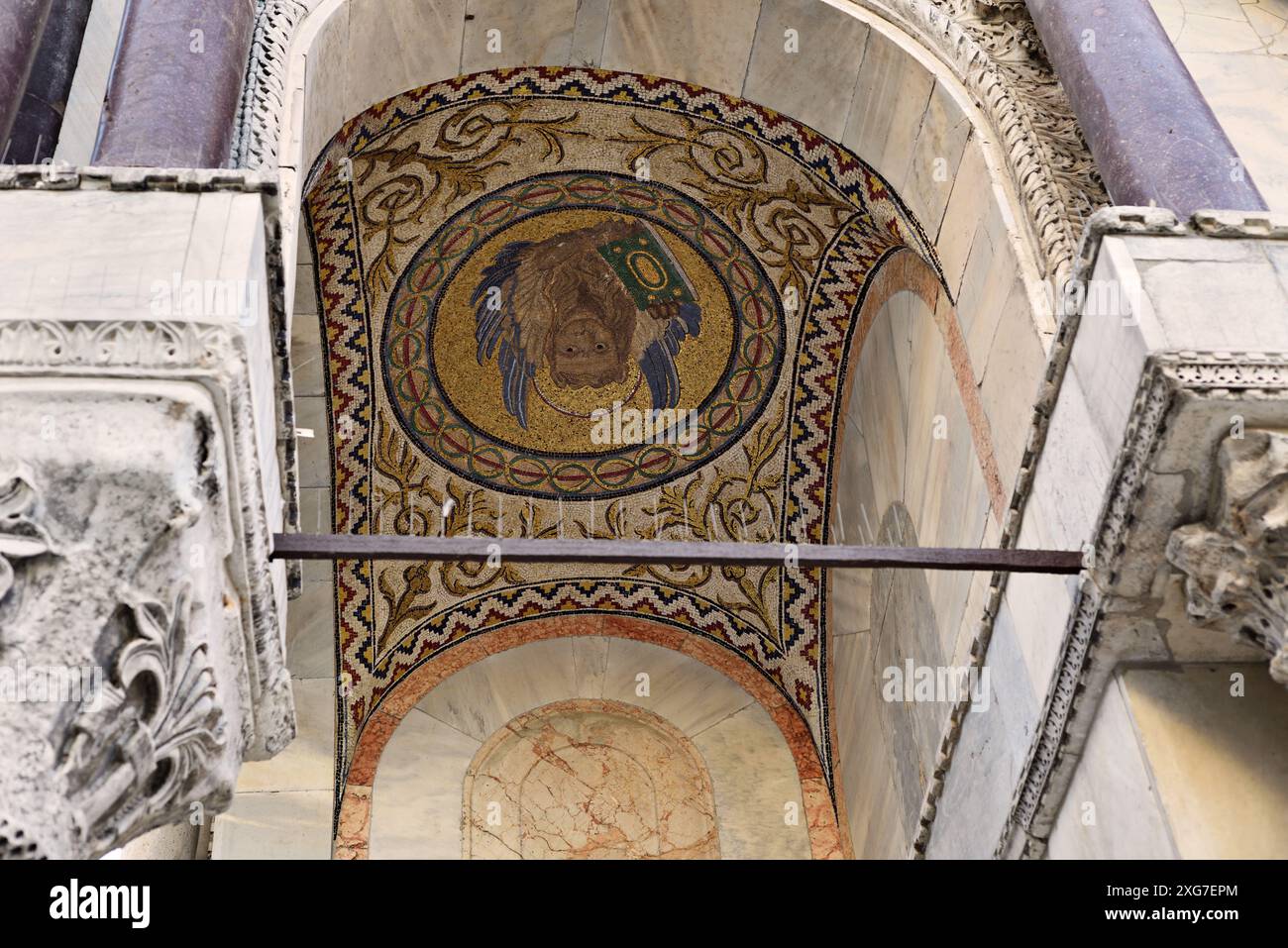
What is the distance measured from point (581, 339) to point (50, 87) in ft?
8.85

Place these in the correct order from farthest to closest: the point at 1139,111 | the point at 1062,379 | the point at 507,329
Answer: the point at 507,329, the point at 1139,111, the point at 1062,379

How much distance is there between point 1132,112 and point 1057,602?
154 cm

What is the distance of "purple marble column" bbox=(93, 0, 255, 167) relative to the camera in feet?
13.2

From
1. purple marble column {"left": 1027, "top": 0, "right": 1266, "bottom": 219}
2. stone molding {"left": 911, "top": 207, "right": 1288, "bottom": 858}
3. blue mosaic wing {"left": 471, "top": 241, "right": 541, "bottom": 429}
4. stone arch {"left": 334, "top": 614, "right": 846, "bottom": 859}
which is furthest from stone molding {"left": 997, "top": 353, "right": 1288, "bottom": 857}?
blue mosaic wing {"left": 471, "top": 241, "right": 541, "bottom": 429}

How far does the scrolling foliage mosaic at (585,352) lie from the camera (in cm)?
617

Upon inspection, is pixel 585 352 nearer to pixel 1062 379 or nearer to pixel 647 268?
pixel 647 268

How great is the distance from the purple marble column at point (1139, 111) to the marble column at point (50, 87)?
10.3 ft

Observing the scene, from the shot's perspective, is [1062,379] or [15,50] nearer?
[1062,379]

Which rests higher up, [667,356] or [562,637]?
[667,356]

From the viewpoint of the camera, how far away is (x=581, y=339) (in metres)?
7.09

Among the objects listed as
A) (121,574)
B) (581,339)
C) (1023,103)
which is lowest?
(121,574)

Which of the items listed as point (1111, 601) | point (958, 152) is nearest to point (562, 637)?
point (958, 152)

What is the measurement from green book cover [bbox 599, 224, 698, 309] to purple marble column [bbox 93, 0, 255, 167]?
2412mm
